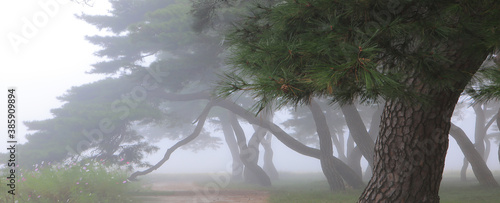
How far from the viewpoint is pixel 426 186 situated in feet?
11.6

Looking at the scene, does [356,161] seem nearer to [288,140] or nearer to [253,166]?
[288,140]

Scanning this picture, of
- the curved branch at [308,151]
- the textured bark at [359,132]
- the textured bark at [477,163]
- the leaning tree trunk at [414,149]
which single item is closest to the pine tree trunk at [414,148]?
the leaning tree trunk at [414,149]

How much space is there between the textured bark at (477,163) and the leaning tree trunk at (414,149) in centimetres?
865

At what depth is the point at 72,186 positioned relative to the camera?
7.95 meters

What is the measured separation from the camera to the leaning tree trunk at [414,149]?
3.41 m

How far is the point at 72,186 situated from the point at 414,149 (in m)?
7.09

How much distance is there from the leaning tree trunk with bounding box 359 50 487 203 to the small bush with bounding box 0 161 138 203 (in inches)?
247

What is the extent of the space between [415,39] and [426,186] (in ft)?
5.15

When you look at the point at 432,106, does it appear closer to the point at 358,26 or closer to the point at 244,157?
the point at 358,26

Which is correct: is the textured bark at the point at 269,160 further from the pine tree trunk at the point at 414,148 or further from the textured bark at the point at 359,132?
the pine tree trunk at the point at 414,148

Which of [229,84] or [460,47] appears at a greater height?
[460,47]

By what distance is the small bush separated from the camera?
25.1 ft

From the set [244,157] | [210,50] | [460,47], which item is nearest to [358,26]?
[460,47]

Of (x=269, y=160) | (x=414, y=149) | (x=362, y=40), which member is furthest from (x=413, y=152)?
(x=269, y=160)
